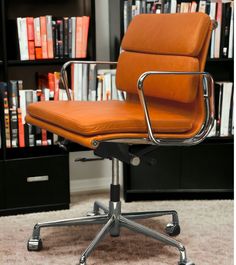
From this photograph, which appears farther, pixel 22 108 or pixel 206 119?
pixel 22 108

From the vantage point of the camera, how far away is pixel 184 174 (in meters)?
2.96

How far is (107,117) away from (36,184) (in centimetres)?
97

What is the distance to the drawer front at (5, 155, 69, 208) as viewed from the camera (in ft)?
9.03

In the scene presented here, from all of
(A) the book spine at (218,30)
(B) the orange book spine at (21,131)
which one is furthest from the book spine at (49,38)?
(A) the book spine at (218,30)

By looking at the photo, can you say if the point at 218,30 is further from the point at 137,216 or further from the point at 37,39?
the point at 137,216

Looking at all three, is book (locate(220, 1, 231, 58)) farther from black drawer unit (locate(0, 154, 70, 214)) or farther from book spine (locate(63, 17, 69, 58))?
black drawer unit (locate(0, 154, 70, 214))

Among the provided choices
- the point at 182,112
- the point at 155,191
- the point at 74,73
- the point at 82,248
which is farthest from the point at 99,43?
the point at 82,248

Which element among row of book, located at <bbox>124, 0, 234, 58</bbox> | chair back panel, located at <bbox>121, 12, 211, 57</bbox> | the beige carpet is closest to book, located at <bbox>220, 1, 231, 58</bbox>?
row of book, located at <bbox>124, 0, 234, 58</bbox>

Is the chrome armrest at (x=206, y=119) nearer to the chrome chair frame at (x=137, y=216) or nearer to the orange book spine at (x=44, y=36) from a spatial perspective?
the chrome chair frame at (x=137, y=216)

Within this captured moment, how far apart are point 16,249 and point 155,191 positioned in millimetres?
910

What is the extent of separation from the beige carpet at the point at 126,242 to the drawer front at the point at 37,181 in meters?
0.08

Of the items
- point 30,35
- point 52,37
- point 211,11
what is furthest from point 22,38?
point 211,11

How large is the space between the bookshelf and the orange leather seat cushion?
Answer: 65 centimetres

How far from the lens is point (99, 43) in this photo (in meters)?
3.12
